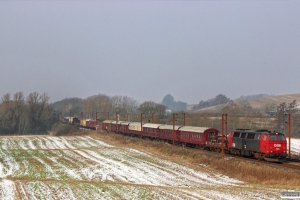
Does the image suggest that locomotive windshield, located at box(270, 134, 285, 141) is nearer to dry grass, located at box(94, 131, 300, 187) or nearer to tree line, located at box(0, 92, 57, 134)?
dry grass, located at box(94, 131, 300, 187)

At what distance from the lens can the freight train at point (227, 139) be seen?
114 feet

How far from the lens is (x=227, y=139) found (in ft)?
149

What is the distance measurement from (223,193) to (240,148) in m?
21.6

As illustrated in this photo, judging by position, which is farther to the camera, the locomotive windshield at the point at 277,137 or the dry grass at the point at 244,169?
the locomotive windshield at the point at 277,137

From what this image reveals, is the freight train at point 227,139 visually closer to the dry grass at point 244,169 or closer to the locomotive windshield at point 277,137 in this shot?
the locomotive windshield at point 277,137

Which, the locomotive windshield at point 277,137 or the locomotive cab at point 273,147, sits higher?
the locomotive windshield at point 277,137

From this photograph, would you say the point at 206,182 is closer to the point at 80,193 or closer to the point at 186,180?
the point at 186,180

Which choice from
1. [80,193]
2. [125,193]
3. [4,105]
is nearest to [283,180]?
[125,193]

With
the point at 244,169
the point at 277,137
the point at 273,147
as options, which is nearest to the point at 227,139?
the point at 277,137

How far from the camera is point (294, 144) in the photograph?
58094 mm

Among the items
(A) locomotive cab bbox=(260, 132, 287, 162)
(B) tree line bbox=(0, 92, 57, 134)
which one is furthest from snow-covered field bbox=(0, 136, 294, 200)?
(B) tree line bbox=(0, 92, 57, 134)

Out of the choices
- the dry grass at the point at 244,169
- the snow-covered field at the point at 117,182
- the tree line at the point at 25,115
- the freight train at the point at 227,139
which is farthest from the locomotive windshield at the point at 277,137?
the tree line at the point at 25,115

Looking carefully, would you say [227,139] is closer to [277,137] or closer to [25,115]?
[277,137]

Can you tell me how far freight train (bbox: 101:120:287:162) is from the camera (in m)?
34.8
